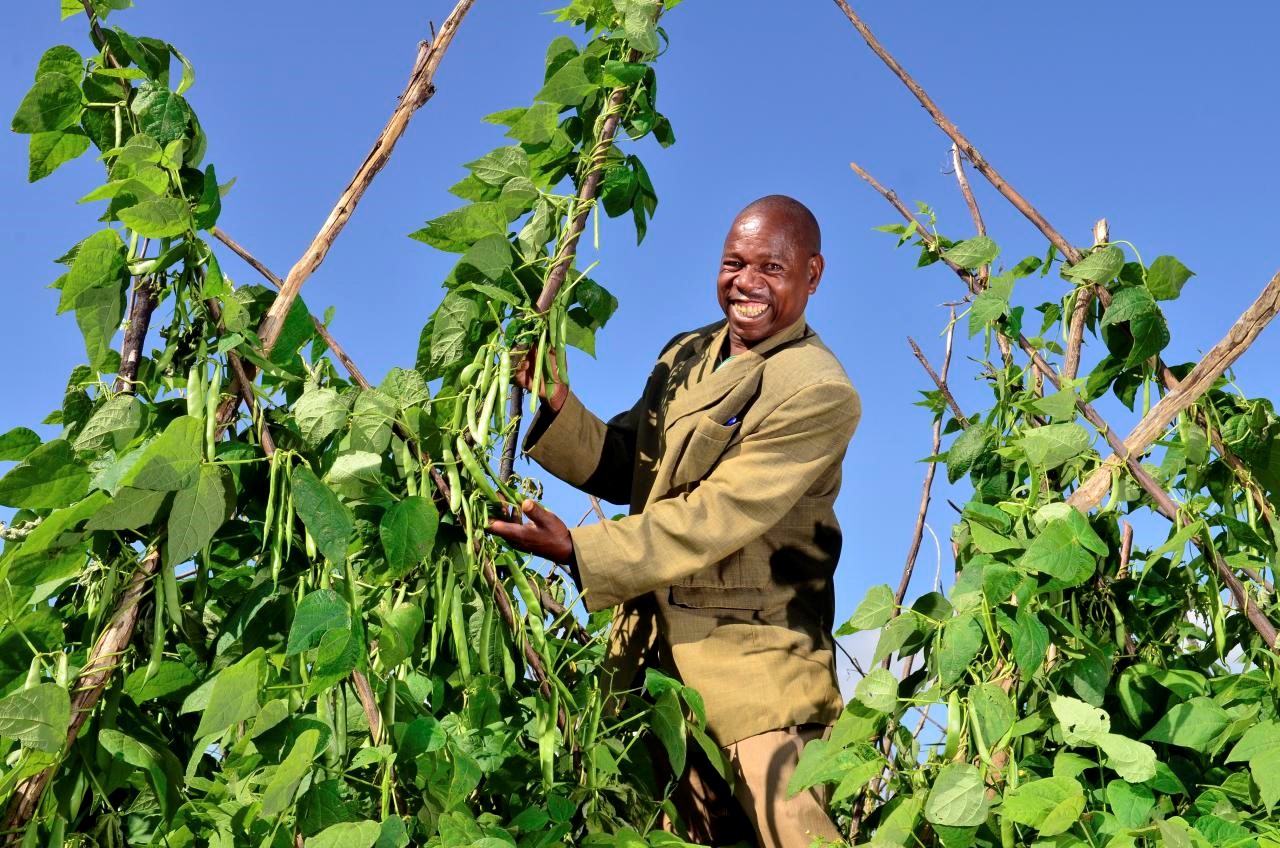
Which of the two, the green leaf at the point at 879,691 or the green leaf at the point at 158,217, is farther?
the green leaf at the point at 879,691

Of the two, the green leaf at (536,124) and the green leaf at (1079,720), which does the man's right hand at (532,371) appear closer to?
the green leaf at (536,124)

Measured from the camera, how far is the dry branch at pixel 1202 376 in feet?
6.44

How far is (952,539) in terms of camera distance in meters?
2.47

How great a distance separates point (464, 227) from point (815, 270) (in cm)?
90

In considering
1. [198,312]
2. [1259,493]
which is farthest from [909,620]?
[198,312]

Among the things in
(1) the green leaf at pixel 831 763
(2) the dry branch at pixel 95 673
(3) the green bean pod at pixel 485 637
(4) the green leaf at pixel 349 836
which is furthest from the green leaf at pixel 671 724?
(2) the dry branch at pixel 95 673

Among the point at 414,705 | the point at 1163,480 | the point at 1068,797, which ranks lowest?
the point at 1068,797

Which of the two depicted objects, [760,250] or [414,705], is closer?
[414,705]

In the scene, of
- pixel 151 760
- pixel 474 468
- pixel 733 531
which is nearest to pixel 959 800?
pixel 733 531

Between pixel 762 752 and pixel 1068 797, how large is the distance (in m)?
0.61

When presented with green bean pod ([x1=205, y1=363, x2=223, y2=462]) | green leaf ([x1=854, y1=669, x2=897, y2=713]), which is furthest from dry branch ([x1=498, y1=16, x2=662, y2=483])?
green leaf ([x1=854, y1=669, x2=897, y2=713])

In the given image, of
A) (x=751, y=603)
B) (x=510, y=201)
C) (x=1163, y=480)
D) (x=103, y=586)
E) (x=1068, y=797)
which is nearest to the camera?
(x=103, y=586)

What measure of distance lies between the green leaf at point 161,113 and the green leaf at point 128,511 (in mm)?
434

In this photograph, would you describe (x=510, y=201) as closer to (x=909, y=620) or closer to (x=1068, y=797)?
(x=909, y=620)
